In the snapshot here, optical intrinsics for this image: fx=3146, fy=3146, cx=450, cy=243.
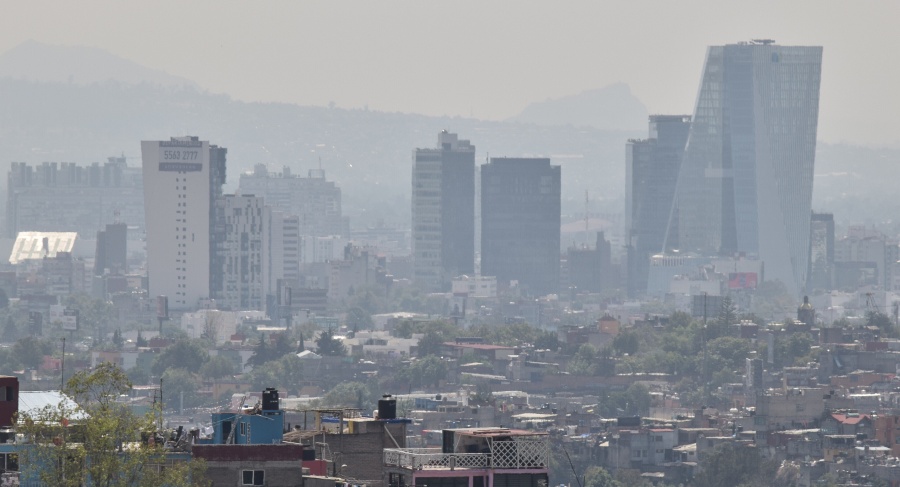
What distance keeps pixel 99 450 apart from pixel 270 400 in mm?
4448

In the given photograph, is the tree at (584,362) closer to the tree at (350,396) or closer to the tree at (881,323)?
the tree at (350,396)

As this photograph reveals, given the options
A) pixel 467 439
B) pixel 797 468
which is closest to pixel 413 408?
pixel 797 468

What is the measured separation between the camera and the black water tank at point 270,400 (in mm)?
34750

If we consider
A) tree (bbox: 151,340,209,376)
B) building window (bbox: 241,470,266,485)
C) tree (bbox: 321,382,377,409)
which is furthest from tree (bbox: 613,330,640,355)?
building window (bbox: 241,470,266,485)

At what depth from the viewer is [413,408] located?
438 feet

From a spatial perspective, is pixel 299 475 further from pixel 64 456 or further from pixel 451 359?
pixel 451 359

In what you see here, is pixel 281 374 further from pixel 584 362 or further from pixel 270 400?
pixel 270 400

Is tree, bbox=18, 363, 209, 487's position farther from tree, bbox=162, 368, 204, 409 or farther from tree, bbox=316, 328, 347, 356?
tree, bbox=316, 328, 347, 356

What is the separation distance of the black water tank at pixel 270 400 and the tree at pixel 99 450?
3070 millimetres

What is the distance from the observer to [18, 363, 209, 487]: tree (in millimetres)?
30453

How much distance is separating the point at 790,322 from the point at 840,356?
21284mm

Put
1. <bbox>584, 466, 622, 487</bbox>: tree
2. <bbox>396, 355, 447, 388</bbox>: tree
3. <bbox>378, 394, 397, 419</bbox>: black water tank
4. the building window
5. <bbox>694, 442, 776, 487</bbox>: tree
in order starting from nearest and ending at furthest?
the building window, <bbox>378, 394, 397, 419</bbox>: black water tank, <bbox>584, 466, 622, 487</bbox>: tree, <bbox>694, 442, 776, 487</bbox>: tree, <bbox>396, 355, 447, 388</bbox>: tree

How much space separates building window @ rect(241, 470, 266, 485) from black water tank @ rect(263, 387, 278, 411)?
243 cm

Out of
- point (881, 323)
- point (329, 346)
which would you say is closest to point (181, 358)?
point (329, 346)
